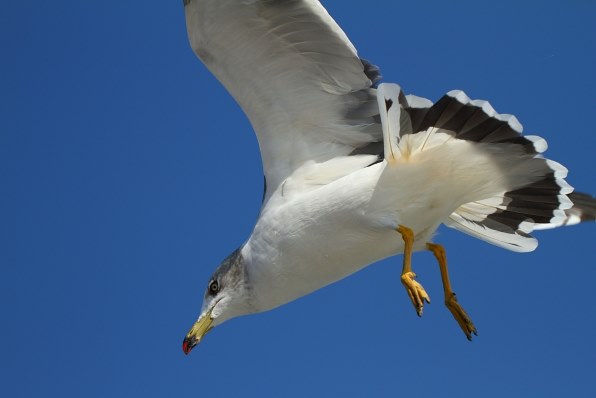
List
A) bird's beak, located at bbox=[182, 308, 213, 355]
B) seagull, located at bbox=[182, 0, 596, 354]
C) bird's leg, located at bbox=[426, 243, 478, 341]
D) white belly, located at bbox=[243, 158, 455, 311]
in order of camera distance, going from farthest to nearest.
Result: bird's beak, located at bbox=[182, 308, 213, 355] < bird's leg, located at bbox=[426, 243, 478, 341] < white belly, located at bbox=[243, 158, 455, 311] < seagull, located at bbox=[182, 0, 596, 354]

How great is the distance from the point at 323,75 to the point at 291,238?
3.44 ft

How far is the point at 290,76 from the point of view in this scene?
5.36 m

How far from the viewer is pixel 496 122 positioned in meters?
4.51

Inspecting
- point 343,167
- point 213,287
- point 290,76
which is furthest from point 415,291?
point 290,76

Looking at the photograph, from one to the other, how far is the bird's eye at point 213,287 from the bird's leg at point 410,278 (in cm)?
127

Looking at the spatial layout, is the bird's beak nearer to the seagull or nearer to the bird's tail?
the seagull

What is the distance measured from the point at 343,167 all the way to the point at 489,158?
3.18 ft

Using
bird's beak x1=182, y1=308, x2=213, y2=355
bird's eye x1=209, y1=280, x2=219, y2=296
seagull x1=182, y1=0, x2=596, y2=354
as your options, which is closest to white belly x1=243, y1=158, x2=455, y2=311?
seagull x1=182, y1=0, x2=596, y2=354

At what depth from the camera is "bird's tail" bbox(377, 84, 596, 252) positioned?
14.8 feet

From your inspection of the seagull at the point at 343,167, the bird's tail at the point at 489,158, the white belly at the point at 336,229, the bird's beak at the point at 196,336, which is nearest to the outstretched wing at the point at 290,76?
the seagull at the point at 343,167

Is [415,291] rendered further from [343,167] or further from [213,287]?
[213,287]

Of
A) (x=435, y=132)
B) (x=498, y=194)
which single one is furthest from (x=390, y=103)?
(x=498, y=194)

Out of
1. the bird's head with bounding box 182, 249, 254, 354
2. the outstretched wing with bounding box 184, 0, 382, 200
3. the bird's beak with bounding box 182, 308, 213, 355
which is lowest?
the bird's beak with bounding box 182, 308, 213, 355

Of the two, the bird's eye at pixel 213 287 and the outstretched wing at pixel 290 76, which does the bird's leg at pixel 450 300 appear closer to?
the outstretched wing at pixel 290 76
